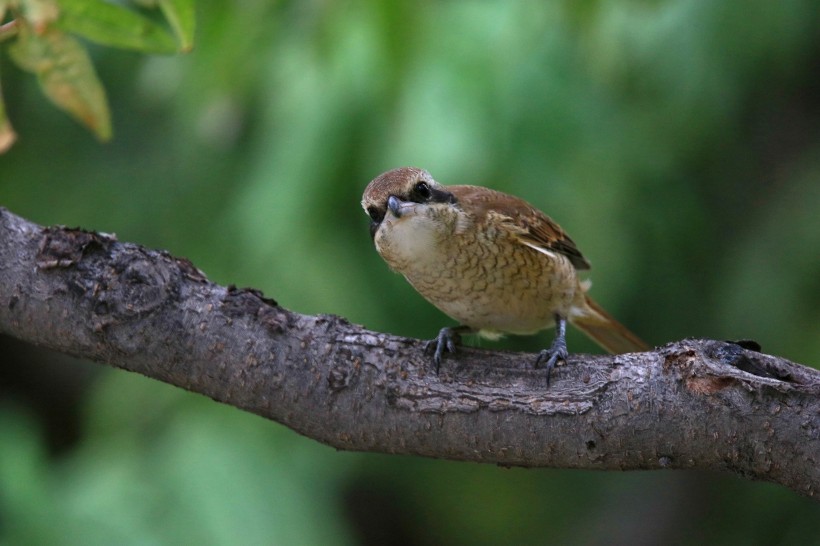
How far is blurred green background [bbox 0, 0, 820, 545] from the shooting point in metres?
3.71

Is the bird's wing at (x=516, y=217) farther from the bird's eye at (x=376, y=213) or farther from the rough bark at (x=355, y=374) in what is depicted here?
the rough bark at (x=355, y=374)

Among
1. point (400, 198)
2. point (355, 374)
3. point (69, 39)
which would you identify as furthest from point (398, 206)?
point (69, 39)

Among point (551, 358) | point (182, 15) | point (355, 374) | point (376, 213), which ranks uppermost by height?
point (182, 15)

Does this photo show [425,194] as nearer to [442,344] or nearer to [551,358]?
[442,344]

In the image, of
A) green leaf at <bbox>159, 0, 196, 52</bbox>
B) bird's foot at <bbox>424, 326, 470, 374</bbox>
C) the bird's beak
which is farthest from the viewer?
the bird's beak

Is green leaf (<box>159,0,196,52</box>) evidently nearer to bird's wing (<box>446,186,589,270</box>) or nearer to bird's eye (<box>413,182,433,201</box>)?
bird's eye (<box>413,182,433,201</box>)

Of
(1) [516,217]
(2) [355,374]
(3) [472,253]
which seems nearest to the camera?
(2) [355,374]

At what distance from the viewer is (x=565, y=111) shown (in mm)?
4289

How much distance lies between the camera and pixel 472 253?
2852 millimetres

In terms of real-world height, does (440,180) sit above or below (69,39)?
below

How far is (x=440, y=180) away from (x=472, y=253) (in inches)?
27.8

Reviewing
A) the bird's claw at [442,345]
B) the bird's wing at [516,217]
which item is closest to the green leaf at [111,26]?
the bird's claw at [442,345]

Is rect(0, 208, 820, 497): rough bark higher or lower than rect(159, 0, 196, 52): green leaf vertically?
lower

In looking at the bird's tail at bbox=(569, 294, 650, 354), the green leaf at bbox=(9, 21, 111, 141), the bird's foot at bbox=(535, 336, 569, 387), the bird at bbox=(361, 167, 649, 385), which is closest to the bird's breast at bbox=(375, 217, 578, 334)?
the bird at bbox=(361, 167, 649, 385)
